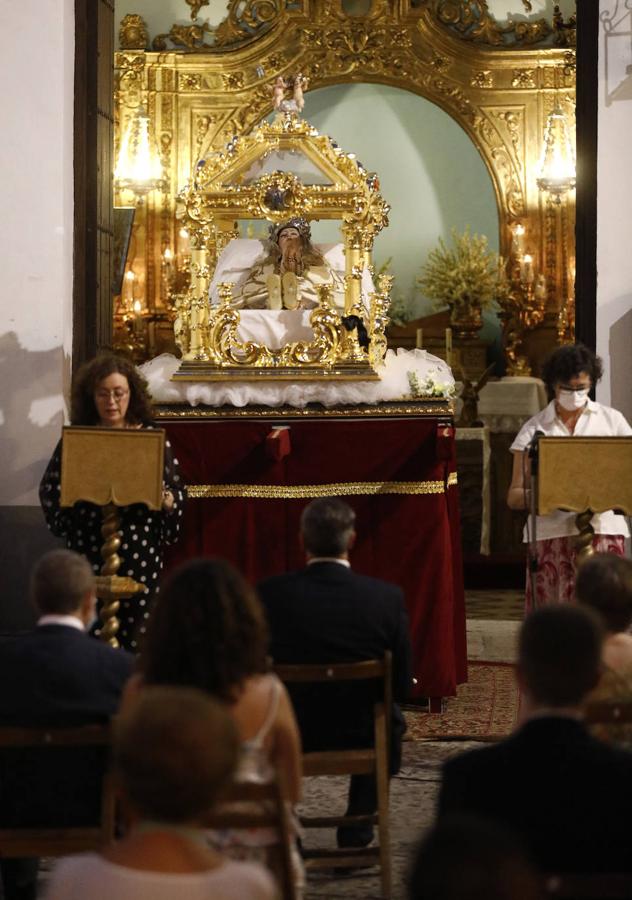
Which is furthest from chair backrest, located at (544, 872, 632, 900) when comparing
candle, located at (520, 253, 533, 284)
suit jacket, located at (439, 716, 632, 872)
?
candle, located at (520, 253, 533, 284)

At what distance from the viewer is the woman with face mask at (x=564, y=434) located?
6215 mm

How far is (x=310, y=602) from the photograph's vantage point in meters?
4.68

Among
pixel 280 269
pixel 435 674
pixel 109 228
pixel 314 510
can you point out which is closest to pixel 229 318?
pixel 280 269

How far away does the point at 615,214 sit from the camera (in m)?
7.70

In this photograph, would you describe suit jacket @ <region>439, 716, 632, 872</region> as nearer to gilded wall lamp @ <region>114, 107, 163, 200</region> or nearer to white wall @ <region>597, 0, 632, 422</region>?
white wall @ <region>597, 0, 632, 422</region>

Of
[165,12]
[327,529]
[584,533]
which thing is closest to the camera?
[327,529]

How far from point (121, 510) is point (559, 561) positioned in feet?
5.81

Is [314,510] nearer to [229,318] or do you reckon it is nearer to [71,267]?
[229,318]

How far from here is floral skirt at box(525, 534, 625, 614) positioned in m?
6.27

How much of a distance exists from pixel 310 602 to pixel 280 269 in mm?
3613

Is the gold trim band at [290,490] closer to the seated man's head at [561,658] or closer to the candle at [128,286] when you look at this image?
the seated man's head at [561,658]

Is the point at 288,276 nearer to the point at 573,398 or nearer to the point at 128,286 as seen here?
the point at 573,398

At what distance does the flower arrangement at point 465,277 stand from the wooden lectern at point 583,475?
23.5 feet

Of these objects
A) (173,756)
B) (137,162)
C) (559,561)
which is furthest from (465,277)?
(173,756)
